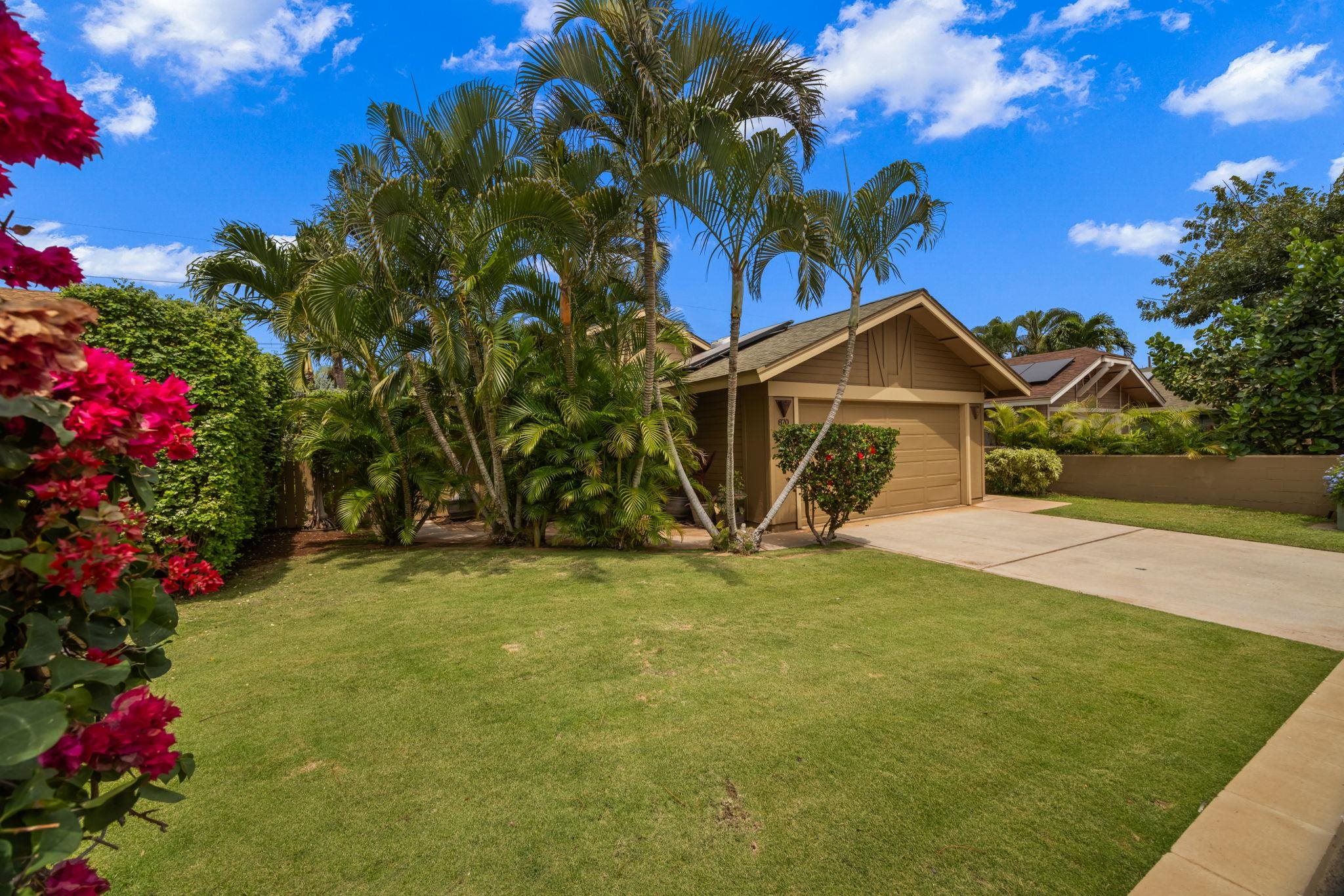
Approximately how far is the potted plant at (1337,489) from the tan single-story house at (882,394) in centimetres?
480

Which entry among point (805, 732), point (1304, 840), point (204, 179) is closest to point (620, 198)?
point (805, 732)

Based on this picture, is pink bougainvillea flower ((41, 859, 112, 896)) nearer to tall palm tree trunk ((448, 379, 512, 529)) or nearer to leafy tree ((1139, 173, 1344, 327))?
tall palm tree trunk ((448, 379, 512, 529))

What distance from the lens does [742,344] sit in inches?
547

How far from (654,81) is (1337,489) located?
11697mm

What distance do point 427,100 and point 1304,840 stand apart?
31.5 ft

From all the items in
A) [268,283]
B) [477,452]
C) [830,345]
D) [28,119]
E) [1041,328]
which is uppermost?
[1041,328]

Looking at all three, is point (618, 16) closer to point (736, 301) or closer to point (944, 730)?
point (736, 301)

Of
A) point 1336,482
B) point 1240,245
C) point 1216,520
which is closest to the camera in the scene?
point 1336,482

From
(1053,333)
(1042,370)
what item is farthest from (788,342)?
(1053,333)

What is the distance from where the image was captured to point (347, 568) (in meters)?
7.11

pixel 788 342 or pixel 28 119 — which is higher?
pixel 788 342

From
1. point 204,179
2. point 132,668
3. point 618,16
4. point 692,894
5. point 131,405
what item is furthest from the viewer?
point 204,179

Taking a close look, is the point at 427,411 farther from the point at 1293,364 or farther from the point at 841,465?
the point at 1293,364

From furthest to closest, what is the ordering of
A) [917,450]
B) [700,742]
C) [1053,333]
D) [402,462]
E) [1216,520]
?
[1053,333] < [917,450] < [1216,520] < [402,462] < [700,742]
